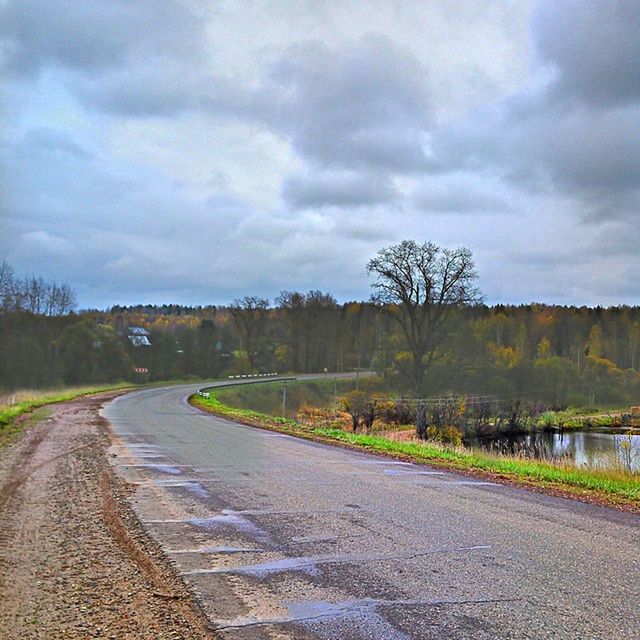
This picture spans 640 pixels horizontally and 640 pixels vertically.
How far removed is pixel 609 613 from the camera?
4602 mm

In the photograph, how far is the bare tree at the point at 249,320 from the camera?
91625mm

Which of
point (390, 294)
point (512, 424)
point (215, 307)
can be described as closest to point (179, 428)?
point (512, 424)

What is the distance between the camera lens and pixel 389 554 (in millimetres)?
6082

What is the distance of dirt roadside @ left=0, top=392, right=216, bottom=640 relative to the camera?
4.35 m

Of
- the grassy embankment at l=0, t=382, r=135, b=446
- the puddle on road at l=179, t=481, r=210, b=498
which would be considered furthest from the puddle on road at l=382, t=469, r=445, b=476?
the grassy embankment at l=0, t=382, r=135, b=446

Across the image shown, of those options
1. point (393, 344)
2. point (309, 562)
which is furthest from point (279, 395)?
point (309, 562)

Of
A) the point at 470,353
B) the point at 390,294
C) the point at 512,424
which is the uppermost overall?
the point at 390,294

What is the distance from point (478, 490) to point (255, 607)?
6.14 metres

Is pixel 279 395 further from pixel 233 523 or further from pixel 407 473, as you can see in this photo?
pixel 233 523

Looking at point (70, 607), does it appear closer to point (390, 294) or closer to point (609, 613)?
point (609, 613)

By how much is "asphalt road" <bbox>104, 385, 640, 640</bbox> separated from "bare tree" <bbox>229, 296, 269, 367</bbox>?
80377mm

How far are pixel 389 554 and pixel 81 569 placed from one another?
289cm

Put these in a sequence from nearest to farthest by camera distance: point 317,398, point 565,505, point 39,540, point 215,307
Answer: point 39,540 → point 565,505 → point 317,398 → point 215,307

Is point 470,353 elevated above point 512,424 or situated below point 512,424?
above
